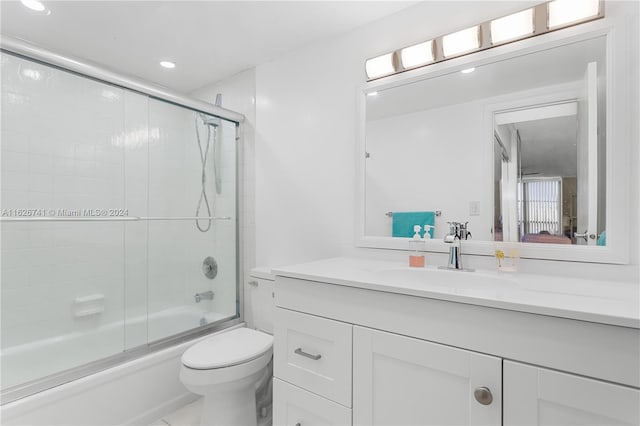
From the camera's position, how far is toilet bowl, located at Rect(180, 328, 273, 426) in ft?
4.50

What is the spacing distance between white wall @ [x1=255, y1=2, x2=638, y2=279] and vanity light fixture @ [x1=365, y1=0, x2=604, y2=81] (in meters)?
0.08

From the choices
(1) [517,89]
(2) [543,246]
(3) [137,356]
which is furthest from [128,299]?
(1) [517,89]

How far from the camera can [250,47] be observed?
198cm

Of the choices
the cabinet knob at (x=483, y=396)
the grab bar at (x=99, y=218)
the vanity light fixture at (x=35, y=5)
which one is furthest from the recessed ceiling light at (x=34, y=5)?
the cabinet knob at (x=483, y=396)

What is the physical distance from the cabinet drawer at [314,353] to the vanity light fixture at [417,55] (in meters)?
1.26

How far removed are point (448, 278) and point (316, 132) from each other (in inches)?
43.7

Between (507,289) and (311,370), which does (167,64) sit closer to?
(311,370)

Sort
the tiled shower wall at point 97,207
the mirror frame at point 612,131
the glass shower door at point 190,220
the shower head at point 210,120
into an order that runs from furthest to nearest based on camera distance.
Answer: the shower head at point 210,120, the glass shower door at point 190,220, the tiled shower wall at point 97,207, the mirror frame at point 612,131

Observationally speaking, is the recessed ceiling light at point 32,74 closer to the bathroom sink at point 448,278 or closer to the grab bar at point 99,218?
the grab bar at point 99,218

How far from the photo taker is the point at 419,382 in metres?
0.93

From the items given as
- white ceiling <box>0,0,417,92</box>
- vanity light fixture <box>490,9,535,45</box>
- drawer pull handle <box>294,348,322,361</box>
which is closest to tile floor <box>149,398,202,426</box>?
drawer pull handle <box>294,348,322,361</box>

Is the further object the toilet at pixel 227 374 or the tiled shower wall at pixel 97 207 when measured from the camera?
the tiled shower wall at pixel 97 207

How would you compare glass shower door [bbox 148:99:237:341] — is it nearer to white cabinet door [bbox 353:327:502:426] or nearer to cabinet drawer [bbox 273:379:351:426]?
cabinet drawer [bbox 273:379:351:426]

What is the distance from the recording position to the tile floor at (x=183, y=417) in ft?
5.39
